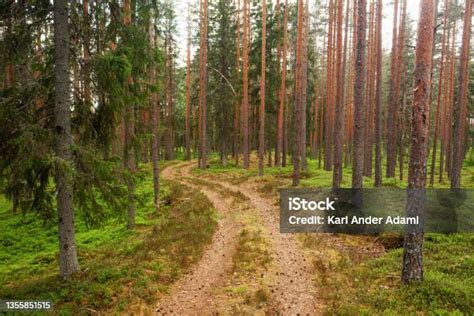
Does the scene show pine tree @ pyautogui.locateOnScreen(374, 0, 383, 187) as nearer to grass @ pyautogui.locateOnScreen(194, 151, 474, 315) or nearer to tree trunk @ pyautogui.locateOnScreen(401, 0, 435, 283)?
grass @ pyautogui.locateOnScreen(194, 151, 474, 315)

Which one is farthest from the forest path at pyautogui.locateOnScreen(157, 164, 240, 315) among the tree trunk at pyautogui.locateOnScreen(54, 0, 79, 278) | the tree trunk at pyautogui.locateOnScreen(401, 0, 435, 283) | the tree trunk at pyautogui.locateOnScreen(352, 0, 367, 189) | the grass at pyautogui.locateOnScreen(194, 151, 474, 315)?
the tree trunk at pyautogui.locateOnScreen(352, 0, 367, 189)

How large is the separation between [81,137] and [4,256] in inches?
281

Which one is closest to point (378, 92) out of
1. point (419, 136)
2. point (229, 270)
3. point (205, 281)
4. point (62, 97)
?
point (419, 136)

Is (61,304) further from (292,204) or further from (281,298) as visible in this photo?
(292,204)

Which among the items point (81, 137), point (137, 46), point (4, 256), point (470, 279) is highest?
point (137, 46)

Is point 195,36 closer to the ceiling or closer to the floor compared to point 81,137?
closer to the ceiling

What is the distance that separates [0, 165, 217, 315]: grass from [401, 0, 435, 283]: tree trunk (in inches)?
239

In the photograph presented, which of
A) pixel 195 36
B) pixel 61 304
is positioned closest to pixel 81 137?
pixel 61 304

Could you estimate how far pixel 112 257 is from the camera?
10.3 metres

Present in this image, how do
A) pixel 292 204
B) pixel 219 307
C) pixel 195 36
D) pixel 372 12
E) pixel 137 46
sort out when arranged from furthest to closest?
pixel 195 36
pixel 372 12
pixel 292 204
pixel 137 46
pixel 219 307

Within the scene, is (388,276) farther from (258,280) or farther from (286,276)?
(258,280)

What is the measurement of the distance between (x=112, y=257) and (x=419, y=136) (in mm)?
9734

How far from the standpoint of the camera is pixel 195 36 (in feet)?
112

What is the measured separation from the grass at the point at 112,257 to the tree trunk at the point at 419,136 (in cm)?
608
